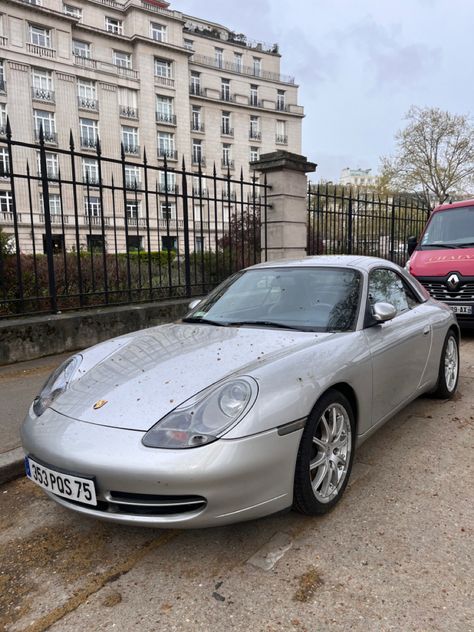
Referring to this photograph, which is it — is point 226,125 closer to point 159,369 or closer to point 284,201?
point 284,201

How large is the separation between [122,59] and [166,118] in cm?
602

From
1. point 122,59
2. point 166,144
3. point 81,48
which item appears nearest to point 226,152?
point 166,144

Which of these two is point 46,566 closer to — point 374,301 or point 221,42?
point 374,301

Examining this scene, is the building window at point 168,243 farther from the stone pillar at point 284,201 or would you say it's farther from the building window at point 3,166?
the building window at point 3,166

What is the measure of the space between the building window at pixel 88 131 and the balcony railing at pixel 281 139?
22545 millimetres

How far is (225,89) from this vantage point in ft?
163

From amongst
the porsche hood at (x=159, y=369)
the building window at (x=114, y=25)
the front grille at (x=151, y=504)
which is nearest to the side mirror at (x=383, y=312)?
the porsche hood at (x=159, y=369)

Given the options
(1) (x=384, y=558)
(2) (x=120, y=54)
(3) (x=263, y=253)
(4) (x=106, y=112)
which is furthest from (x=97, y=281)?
(2) (x=120, y=54)

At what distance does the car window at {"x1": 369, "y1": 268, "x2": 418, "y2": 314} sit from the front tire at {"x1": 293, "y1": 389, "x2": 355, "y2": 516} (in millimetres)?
1034

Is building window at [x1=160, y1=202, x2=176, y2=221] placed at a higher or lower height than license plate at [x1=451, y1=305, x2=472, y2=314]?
higher

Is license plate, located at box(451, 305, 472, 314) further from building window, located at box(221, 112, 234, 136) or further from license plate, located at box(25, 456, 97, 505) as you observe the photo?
building window, located at box(221, 112, 234, 136)

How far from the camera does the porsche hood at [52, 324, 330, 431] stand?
2.25m

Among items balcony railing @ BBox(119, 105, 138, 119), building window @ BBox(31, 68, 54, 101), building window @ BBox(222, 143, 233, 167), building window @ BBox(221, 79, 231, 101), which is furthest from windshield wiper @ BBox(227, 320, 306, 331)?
building window @ BBox(221, 79, 231, 101)

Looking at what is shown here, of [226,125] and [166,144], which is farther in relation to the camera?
[226,125]
